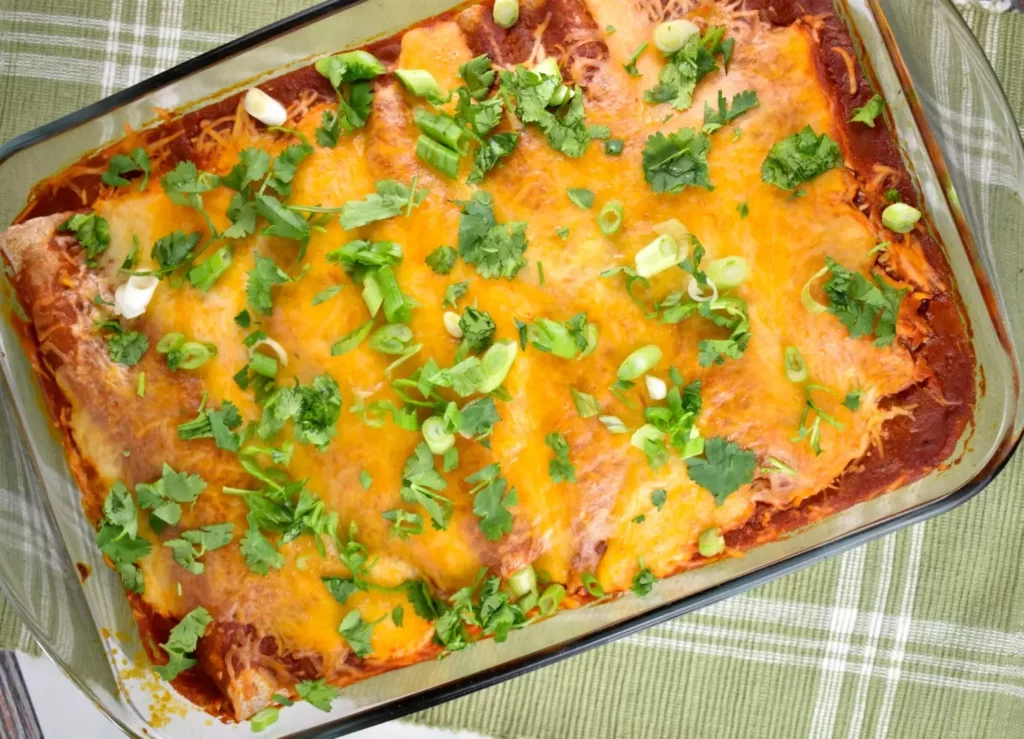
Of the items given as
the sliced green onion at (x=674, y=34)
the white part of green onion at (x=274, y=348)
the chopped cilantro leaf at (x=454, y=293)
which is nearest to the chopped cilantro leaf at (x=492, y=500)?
the chopped cilantro leaf at (x=454, y=293)

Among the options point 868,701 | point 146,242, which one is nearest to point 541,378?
point 146,242

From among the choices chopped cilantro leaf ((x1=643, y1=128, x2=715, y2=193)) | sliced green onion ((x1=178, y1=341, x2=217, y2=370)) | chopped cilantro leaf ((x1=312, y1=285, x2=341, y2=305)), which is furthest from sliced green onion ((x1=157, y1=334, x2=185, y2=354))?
chopped cilantro leaf ((x1=643, y1=128, x2=715, y2=193))

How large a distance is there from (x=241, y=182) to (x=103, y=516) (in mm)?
767

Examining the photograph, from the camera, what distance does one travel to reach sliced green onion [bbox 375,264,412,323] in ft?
5.20

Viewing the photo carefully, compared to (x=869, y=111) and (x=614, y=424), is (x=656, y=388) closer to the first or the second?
(x=614, y=424)

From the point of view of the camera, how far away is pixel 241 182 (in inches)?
65.3

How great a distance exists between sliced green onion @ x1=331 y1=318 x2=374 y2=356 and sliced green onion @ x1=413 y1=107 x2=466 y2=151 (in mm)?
375

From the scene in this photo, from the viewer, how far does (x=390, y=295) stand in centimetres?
159

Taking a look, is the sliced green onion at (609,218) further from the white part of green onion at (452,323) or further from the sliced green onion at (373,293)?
the sliced green onion at (373,293)

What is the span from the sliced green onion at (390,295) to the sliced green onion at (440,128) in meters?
0.27

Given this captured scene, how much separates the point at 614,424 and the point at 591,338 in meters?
0.17

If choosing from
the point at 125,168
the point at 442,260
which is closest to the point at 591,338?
the point at 442,260

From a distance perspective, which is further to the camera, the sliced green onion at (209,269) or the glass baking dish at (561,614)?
the glass baking dish at (561,614)

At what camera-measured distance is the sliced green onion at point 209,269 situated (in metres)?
1.64
